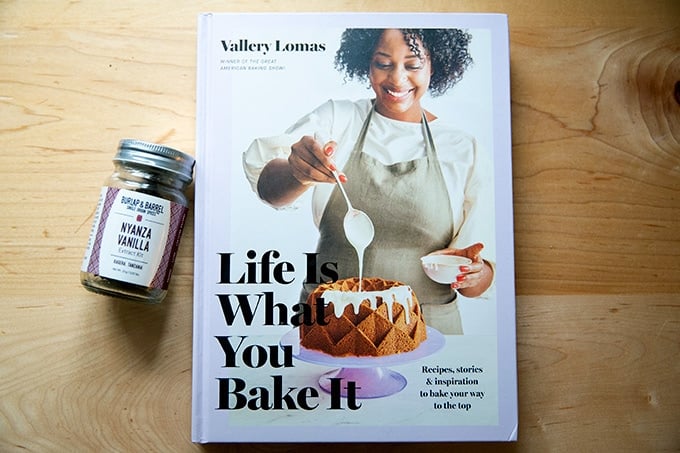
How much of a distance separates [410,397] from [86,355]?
0.32 meters

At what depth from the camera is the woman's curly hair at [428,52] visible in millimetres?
627

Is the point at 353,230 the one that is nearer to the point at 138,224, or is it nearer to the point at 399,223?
the point at 399,223

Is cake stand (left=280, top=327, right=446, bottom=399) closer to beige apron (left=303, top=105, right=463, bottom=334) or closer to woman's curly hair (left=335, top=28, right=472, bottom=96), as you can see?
beige apron (left=303, top=105, right=463, bottom=334)

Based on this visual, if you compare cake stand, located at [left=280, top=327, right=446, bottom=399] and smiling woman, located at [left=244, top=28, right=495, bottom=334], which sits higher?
smiling woman, located at [left=244, top=28, right=495, bottom=334]

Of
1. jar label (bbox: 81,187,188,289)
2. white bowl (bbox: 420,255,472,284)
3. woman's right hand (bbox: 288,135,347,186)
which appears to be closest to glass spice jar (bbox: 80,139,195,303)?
jar label (bbox: 81,187,188,289)

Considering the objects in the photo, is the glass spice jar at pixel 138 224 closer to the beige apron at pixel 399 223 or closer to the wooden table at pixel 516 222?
the wooden table at pixel 516 222

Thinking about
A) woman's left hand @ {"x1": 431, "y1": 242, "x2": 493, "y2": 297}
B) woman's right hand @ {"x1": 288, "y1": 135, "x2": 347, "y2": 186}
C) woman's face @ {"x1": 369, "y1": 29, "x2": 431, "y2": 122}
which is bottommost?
woman's left hand @ {"x1": 431, "y1": 242, "x2": 493, "y2": 297}

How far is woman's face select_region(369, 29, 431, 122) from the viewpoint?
626 millimetres

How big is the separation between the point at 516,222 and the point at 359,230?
0.53 feet

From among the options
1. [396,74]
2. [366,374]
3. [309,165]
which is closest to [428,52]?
[396,74]

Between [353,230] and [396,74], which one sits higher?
[396,74]

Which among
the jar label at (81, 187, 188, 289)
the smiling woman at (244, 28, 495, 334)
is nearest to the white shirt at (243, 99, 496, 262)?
the smiling woman at (244, 28, 495, 334)

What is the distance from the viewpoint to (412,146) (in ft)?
2.06

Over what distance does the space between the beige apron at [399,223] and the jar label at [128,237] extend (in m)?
0.15
